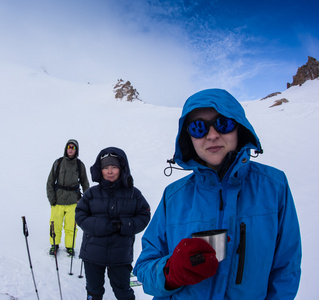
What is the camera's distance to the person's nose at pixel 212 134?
143 cm

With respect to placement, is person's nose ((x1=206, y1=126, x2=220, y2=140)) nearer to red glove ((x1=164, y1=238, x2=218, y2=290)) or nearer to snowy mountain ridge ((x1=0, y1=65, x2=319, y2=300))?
red glove ((x1=164, y1=238, x2=218, y2=290))

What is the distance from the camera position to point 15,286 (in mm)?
3545

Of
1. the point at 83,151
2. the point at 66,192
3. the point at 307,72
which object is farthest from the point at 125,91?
the point at 66,192

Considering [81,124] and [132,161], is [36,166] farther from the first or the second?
[81,124]

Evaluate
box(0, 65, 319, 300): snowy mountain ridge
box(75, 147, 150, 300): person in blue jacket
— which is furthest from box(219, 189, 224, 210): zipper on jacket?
box(0, 65, 319, 300): snowy mountain ridge

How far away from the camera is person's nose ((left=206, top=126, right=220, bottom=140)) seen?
1427mm

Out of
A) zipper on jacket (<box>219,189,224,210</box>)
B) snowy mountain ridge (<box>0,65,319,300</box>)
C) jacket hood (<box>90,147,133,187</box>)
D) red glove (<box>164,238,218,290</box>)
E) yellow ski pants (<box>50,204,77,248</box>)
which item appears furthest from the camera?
yellow ski pants (<box>50,204,77,248</box>)

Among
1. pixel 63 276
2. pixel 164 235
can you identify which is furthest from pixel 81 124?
pixel 164 235

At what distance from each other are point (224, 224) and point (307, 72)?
34.9 metres

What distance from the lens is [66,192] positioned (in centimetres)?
489

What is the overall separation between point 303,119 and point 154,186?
13.3m

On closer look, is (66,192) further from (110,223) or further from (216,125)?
(216,125)

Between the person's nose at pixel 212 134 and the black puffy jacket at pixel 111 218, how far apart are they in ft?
6.79

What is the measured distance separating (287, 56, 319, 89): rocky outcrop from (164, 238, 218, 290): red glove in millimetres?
33427
